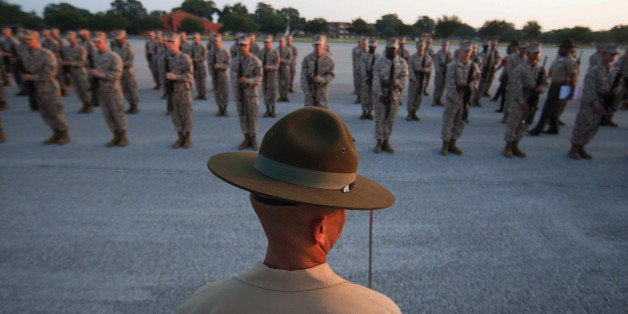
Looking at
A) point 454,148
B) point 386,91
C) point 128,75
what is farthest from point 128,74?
point 454,148

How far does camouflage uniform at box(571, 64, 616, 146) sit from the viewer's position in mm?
6223

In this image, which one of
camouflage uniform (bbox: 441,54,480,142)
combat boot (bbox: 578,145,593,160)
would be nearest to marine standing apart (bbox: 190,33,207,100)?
camouflage uniform (bbox: 441,54,480,142)

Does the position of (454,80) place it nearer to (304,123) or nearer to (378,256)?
(378,256)

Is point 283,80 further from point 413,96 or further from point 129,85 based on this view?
point 129,85

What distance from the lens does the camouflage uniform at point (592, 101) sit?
6223mm

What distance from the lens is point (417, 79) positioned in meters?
10.0

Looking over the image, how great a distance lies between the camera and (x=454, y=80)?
6602mm

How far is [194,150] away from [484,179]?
5.50m

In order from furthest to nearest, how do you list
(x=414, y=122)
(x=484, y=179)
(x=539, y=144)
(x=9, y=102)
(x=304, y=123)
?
(x=9, y=102) → (x=414, y=122) → (x=539, y=144) → (x=484, y=179) → (x=304, y=123)

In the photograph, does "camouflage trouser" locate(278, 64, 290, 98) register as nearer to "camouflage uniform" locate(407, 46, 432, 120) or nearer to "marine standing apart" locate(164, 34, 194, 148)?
"camouflage uniform" locate(407, 46, 432, 120)

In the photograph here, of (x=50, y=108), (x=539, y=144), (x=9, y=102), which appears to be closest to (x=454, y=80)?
(x=539, y=144)

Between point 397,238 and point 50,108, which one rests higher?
point 50,108

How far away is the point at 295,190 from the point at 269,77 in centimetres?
926

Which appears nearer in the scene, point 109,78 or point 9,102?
point 109,78
